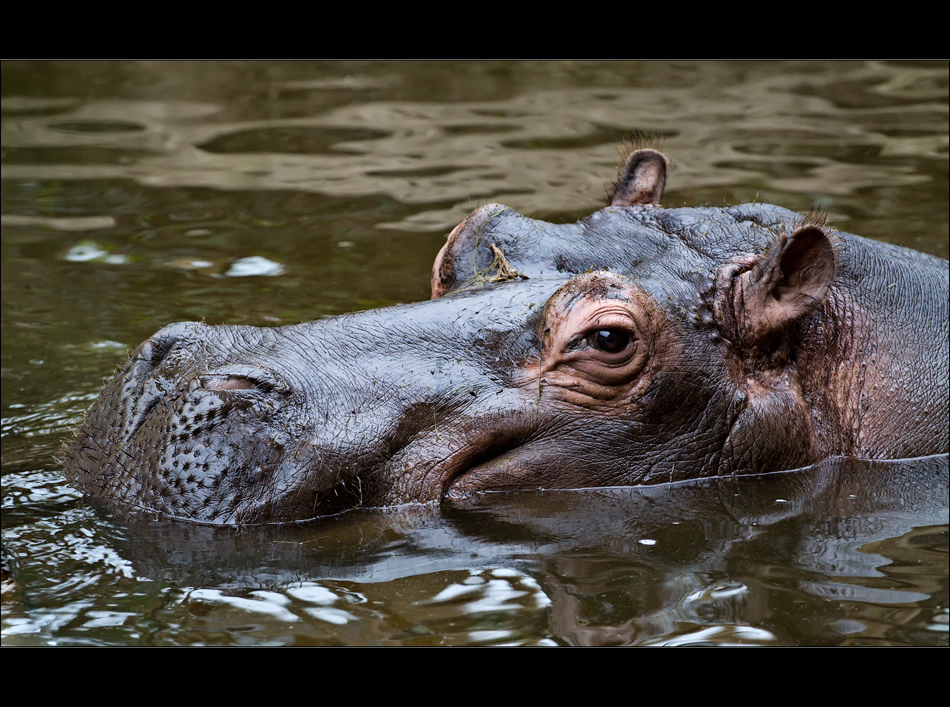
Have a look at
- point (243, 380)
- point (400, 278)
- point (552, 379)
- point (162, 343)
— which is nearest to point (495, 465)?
point (552, 379)

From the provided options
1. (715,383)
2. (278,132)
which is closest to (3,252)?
(278,132)

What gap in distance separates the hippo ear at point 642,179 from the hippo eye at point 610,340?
154 centimetres

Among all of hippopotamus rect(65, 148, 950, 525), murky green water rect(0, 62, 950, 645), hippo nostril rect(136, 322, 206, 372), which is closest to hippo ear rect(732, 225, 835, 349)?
hippopotamus rect(65, 148, 950, 525)

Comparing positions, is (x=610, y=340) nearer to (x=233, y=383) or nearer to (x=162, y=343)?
(x=233, y=383)

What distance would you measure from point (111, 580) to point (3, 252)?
18.4ft

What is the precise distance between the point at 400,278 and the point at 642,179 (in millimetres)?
2649

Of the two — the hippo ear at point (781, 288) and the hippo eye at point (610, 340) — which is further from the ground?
the hippo ear at point (781, 288)

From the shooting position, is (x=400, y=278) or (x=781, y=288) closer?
(x=781, y=288)

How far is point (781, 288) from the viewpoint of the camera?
591 centimetres

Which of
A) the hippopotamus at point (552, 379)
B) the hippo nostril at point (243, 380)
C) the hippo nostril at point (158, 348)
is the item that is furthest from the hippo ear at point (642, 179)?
the hippo nostril at point (158, 348)

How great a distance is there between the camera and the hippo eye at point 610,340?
222 inches

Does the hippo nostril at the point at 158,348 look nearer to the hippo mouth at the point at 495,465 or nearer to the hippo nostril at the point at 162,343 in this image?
the hippo nostril at the point at 162,343

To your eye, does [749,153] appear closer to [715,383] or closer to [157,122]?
[157,122]

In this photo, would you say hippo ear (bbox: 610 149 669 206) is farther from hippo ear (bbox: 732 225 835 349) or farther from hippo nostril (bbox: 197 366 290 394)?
hippo nostril (bbox: 197 366 290 394)
